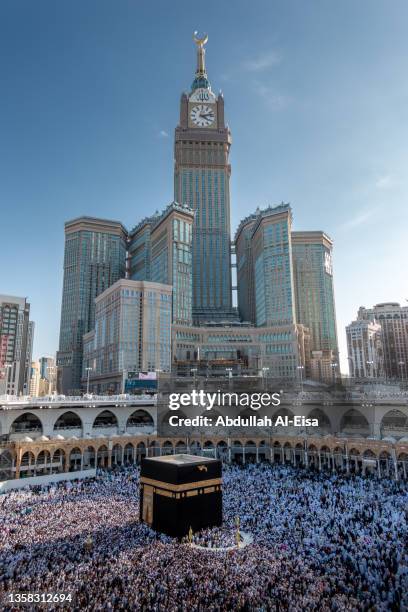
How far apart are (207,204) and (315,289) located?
46693mm

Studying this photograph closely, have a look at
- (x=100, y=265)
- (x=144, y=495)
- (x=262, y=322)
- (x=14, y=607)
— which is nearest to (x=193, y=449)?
(x=144, y=495)

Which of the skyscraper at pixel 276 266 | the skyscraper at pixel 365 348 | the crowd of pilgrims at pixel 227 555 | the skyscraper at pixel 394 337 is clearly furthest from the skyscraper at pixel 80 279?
the crowd of pilgrims at pixel 227 555

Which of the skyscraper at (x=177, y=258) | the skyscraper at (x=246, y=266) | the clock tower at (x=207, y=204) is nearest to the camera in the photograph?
the skyscraper at (x=177, y=258)

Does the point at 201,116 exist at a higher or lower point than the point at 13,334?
higher

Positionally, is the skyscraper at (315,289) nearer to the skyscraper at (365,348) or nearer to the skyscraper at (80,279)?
the skyscraper at (365,348)

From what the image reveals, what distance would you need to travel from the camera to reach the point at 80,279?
503ft

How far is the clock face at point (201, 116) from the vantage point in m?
156

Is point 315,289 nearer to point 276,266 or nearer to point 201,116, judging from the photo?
point 276,266

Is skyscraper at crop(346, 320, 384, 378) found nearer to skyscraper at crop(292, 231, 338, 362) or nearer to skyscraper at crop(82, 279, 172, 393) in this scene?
skyscraper at crop(292, 231, 338, 362)

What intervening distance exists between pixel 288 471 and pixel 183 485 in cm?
2006

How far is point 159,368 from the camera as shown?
106m

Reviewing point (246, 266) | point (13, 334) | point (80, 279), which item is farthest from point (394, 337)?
point (13, 334)

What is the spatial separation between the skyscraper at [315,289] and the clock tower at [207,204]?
2390 cm

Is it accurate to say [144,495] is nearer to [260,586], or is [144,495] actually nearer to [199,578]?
[199,578]
